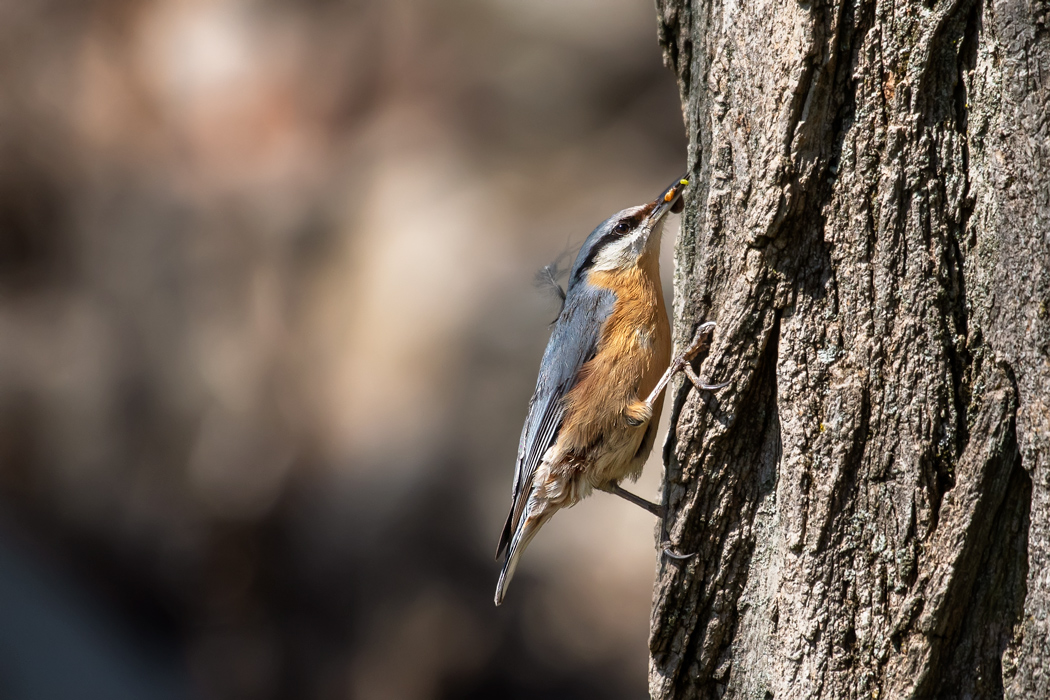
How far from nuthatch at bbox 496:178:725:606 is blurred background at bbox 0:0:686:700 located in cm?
222

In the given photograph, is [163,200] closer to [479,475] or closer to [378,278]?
[378,278]

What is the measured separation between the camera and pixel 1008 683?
6.55 feet

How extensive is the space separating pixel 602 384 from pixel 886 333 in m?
1.34

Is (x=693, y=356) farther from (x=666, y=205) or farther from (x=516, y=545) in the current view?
(x=516, y=545)

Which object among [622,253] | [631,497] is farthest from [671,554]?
[622,253]

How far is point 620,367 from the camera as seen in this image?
3.22 meters

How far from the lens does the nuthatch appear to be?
321 centimetres

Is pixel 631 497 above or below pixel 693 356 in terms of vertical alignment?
below

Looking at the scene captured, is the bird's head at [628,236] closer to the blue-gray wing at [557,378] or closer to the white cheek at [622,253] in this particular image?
the white cheek at [622,253]

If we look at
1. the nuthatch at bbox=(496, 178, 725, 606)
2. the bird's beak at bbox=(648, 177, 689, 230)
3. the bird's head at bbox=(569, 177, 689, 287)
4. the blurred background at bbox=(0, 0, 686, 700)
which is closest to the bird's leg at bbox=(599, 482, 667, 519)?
the nuthatch at bbox=(496, 178, 725, 606)

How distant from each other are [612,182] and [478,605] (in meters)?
3.30

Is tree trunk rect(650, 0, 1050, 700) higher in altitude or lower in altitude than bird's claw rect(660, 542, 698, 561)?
higher

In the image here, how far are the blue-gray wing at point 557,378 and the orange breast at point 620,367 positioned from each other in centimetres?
5

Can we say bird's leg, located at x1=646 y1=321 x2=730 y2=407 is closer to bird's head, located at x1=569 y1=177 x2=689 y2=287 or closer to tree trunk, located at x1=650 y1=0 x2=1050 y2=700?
tree trunk, located at x1=650 y1=0 x2=1050 y2=700
